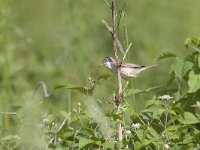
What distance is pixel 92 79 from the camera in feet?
14.1

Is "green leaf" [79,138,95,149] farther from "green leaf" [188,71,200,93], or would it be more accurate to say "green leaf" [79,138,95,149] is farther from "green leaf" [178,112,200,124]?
"green leaf" [188,71,200,93]

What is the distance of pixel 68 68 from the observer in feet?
26.4

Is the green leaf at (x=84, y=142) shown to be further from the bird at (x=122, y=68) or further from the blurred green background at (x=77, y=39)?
the blurred green background at (x=77, y=39)

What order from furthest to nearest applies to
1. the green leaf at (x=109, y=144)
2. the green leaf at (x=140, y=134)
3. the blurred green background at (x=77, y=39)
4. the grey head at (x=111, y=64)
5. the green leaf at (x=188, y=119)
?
the blurred green background at (x=77, y=39)
the green leaf at (x=188, y=119)
the grey head at (x=111, y=64)
the green leaf at (x=140, y=134)
the green leaf at (x=109, y=144)

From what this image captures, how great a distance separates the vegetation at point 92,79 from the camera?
4.01m

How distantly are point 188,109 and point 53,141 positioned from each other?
83 centimetres

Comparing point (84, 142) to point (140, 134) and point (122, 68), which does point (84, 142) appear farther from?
point (122, 68)

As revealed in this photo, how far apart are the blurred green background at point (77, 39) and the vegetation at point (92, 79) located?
0.01m

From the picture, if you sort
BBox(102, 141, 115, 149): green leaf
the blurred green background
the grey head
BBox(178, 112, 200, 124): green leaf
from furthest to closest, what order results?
the blurred green background, BBox(178, 112, 200, 124): green leaf, the grey head, BBox(102, 141, 115, 149): green leaf

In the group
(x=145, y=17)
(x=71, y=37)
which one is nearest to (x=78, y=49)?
(x=71, y=37)

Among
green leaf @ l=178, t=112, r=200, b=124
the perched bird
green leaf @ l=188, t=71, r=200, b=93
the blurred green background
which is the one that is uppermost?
the blurred green background

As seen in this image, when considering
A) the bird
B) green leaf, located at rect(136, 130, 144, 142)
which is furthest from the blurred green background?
green leaf, located at rect(136, 130, 144, 142)

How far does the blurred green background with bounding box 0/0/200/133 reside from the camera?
7234 millimetres

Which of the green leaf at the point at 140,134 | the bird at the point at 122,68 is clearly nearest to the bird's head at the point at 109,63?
the bird at the point at 122,68
